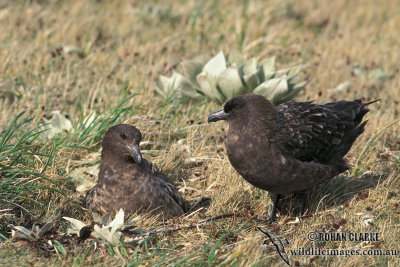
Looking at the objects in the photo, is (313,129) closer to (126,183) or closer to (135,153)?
(135,153)

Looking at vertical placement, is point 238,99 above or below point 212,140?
above

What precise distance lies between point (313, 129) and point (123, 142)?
1.50 metres

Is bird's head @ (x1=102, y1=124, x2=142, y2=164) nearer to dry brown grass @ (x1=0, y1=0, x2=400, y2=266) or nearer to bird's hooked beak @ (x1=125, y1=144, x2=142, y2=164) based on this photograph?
bird's hooked beak @ (x1=125, y1=144, x2=142, y2=164)

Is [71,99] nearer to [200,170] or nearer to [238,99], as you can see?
[200,170]

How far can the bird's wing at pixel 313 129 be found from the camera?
13.9ft

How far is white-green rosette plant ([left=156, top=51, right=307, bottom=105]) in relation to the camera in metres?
5.62

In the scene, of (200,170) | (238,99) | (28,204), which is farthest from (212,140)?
(28,204)

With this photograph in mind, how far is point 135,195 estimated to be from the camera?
4.15 m

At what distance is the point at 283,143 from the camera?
4172 millimetres

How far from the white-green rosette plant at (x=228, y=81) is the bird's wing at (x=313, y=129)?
42.0 inches

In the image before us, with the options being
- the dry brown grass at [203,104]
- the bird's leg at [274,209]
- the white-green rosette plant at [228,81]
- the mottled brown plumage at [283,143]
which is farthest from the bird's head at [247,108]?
the white-green rosette plant at [228,81]

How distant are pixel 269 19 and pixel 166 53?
6.31ft

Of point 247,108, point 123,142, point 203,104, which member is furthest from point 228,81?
point 123,142

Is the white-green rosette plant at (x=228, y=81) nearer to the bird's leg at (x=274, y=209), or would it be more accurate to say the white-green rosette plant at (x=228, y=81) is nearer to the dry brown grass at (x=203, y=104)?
the dry brown grass at (x=203, y=104)
